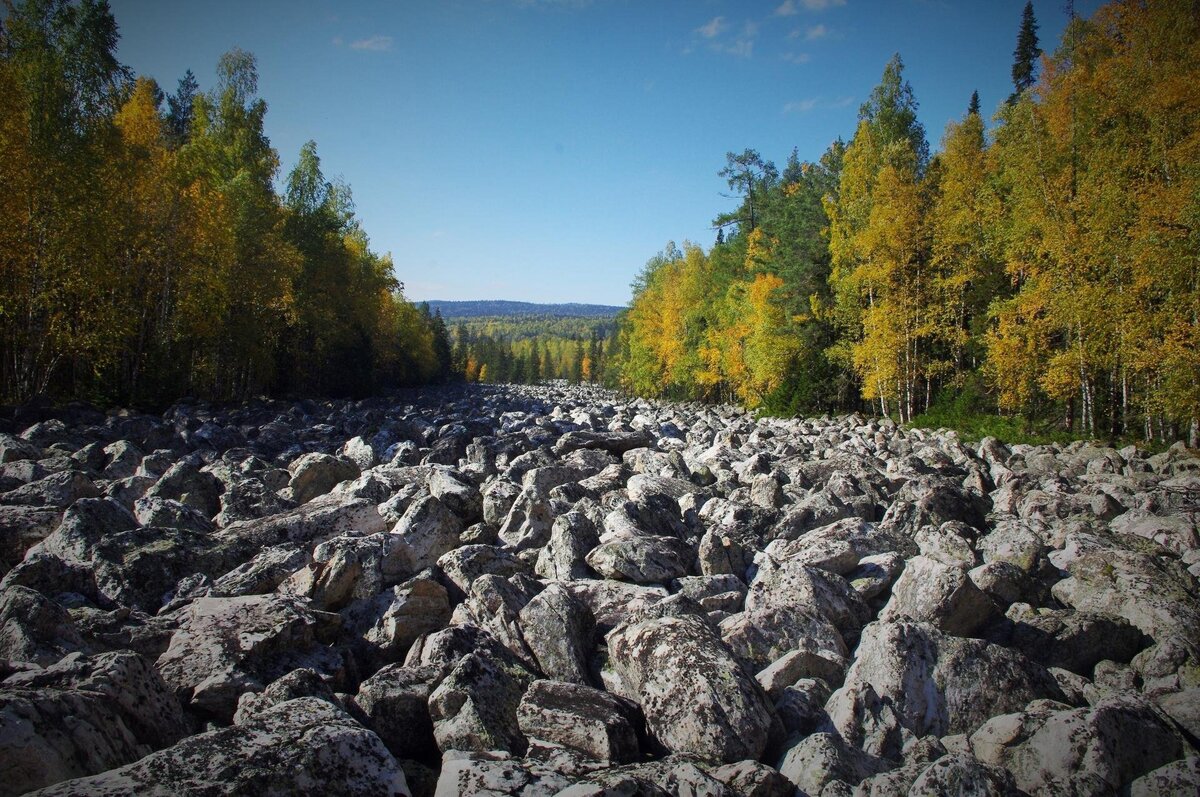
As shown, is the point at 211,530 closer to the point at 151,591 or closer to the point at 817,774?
the point at 151,591

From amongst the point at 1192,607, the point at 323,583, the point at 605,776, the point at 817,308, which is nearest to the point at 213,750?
the point at 605,776

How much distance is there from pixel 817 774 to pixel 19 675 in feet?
14.3

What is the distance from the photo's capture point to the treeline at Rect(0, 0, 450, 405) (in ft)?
54.1

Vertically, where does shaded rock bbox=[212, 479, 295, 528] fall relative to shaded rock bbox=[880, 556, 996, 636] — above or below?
above

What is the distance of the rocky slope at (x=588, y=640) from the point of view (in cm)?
302

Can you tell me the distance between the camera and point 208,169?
25547 mm

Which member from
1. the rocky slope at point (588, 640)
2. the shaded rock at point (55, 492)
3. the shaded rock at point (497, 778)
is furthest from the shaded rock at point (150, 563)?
the shaded rock at point (497, 778)

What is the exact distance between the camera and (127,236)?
1955 centimetres

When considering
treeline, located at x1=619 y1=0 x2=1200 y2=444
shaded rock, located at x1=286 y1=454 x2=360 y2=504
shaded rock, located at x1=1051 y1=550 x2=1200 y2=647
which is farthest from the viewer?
treeline, located at x1=619 y1=0 x2=1200 y2=444

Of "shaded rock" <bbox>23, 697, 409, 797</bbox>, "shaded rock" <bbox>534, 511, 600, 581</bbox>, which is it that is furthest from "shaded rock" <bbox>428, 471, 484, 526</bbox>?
"shaded rock" <bbox>23, 697, 409, 797</bbox>

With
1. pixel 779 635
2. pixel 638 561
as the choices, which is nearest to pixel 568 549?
pixel 638 561

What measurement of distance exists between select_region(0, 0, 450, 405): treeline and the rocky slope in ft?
38.5

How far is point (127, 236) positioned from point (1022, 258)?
94.1 feet

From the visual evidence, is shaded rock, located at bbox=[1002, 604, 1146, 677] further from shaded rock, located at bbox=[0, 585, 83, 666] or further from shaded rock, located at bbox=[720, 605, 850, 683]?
shaded rock, located at bbox=[0, 585, 83, 666]
